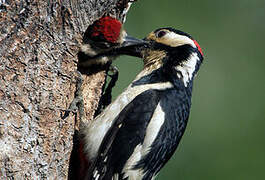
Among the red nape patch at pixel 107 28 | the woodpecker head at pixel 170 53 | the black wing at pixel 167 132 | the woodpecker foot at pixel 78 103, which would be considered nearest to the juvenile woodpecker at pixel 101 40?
the red nape patch at pixel 107 28

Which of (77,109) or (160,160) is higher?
(77,109)

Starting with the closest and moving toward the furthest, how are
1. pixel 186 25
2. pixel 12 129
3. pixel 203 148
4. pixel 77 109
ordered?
pixel 12 129, pixel 77 109, pixel 203 148, pixel 186 25

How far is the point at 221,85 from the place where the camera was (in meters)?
7.12

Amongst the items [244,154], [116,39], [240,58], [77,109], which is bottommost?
[244,154]

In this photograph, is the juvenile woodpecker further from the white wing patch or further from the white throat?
the white throat

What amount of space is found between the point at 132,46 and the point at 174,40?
0.39m

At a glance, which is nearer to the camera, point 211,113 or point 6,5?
point 6,5

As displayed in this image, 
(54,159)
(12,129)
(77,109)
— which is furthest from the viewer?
(77,109)

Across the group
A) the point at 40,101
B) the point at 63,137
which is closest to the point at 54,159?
the point at 63,137

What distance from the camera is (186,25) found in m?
7.39

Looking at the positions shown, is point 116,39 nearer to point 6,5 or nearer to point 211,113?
point 6,5

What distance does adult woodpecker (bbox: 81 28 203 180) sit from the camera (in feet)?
10.9

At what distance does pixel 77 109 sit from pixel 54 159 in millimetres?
394

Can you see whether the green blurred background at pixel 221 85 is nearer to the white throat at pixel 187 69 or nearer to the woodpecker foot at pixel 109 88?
the woodpecker foot at pixel 109 88
